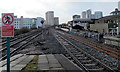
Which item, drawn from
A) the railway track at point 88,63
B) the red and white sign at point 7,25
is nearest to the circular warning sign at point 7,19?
the red and white sign at point 7,25

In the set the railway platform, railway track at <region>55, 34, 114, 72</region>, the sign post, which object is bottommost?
railway track at <region>55, 34, 114, 72</region>

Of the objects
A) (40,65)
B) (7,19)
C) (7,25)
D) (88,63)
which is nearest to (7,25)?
(7,25)

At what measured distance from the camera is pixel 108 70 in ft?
23.3

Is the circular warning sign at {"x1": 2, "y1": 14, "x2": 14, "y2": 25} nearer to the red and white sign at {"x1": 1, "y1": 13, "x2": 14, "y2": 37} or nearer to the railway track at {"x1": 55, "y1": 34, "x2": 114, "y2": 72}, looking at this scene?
the red and white sign at {"x1": 1, "y1": 13, "x2": 14, "y2": 37}

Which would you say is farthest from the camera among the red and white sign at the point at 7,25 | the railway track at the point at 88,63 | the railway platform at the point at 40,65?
the railway track at the point at 88,63

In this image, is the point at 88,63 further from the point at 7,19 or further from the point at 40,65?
the point at 7,19

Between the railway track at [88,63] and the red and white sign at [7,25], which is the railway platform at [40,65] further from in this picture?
the red and white sign at [7,25]

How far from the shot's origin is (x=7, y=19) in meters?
5.72

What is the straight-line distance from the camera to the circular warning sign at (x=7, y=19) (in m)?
5.71

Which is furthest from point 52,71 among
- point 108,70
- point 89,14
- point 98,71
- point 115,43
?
point 89,14

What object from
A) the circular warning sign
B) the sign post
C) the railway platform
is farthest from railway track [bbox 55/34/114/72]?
the circular warning sign

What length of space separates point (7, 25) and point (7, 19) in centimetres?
21

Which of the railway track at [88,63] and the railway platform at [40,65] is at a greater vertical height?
the railway platform at [40,65]

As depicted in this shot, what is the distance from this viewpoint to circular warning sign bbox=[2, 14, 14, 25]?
571 centimetres
